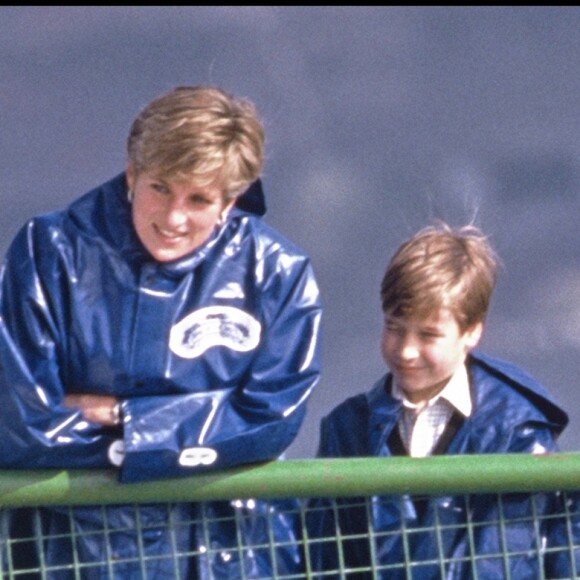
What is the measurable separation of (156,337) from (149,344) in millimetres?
22

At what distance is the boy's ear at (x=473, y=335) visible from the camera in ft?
13.5

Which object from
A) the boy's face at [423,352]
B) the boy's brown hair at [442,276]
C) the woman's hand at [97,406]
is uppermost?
the boy's brown hair at [442,276]

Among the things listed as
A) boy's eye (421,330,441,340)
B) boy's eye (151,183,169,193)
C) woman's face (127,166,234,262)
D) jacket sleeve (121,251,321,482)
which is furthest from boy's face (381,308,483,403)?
boy's eye (151,183,169,193)

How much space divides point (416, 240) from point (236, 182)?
80 centimetres

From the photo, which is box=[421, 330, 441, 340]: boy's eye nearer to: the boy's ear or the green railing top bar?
the boy's ear

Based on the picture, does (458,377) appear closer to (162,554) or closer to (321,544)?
(321,544)

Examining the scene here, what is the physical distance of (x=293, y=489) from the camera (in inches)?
139

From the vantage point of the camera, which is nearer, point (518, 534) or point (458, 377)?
point (518, 534)

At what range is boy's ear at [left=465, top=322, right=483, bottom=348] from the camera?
4.11 metres

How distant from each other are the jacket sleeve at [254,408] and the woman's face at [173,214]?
0.63 feet

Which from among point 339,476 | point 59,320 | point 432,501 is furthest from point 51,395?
point 432,501

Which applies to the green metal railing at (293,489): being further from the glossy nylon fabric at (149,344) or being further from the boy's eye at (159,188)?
the boy's eye at (159,188)

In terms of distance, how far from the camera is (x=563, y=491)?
3734 millimetres

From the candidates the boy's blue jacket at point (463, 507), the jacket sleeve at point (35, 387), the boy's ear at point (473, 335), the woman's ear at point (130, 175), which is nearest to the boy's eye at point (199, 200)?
the woman's ear at point (130, 175)
